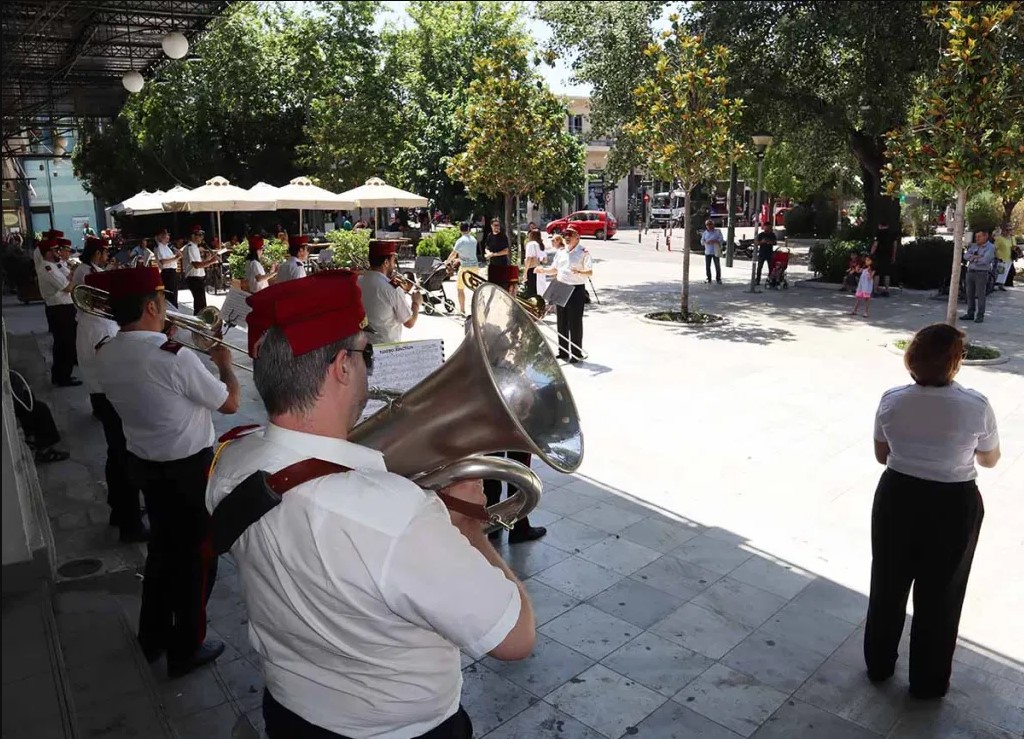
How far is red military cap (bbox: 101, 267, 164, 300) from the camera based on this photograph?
12.6 ft

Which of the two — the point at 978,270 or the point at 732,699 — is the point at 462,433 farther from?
the point at 978,270

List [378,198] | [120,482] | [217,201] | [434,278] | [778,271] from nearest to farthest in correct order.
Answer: [120,482]
[434,278]
[217,201]
[778,271]
[378,198]

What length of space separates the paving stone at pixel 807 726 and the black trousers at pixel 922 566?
0.43m

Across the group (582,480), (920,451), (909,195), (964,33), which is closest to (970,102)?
(964,33)

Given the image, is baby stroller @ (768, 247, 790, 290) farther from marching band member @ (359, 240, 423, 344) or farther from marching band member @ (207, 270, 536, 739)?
marching band member @ (207, 270, 536, 739)

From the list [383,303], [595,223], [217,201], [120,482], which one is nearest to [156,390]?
[120,482]

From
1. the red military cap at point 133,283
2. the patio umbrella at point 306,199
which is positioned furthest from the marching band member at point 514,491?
the patio umbrella at point 306,199

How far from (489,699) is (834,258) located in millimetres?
17419

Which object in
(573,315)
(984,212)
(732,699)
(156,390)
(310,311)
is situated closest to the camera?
(310,311)

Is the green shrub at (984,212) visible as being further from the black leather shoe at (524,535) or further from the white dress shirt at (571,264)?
the black leather shoe at (524,535)

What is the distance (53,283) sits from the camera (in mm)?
9852

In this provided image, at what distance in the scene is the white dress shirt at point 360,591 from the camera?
1513 mm

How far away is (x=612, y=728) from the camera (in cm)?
349

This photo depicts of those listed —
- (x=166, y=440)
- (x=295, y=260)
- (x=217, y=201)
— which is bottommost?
(x=166, y=440)
